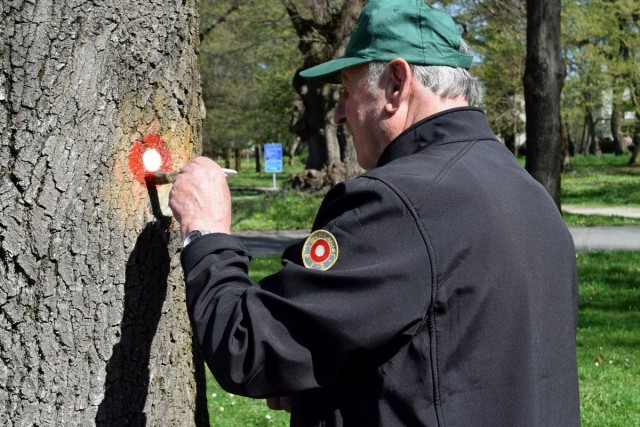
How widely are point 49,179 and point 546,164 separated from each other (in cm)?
985

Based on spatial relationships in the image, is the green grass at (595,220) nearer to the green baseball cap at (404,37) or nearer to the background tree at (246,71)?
the background tree at (246,71)

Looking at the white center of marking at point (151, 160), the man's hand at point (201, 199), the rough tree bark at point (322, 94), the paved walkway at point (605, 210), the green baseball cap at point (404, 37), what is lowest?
the paved walkway at point (605, 210)

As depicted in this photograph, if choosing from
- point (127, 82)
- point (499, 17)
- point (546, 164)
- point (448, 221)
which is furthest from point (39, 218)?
point (499, 17)

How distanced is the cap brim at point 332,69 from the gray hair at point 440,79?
0.13ft

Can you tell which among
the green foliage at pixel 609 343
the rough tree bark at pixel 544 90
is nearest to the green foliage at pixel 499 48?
the rough tree bark at pixel 544 90

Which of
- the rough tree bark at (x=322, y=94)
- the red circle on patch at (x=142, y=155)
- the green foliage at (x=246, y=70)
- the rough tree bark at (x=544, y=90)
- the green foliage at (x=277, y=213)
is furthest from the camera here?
the green foliage at (x=246, y=70)

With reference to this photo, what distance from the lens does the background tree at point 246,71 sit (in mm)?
20531

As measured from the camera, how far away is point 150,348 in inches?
105

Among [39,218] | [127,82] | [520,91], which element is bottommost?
[39,218]

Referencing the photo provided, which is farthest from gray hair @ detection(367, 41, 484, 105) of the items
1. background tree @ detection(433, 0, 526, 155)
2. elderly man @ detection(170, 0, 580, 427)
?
background tree @ detection(433, 0, 526, 155)

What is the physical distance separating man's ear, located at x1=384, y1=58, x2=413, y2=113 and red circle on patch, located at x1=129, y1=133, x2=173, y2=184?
2.76 ft

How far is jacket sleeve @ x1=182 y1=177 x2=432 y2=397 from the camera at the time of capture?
185 cm

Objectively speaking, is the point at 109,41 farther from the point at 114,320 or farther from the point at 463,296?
the point at 463,296

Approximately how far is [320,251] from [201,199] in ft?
1.55
